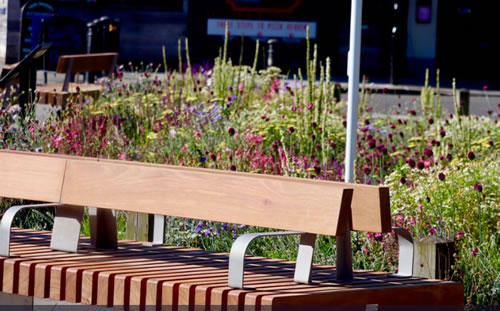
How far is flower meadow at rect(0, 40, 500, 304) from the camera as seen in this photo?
5.78 meters

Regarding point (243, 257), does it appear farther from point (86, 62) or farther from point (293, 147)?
point (86, 62)

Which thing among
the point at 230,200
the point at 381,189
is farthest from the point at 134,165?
the point at 381,189

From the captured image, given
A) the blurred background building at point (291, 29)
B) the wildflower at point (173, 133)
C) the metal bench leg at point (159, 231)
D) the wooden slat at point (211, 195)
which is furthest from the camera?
the blurred background building at point (291, 29)

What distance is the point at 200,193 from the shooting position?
4.22 metres

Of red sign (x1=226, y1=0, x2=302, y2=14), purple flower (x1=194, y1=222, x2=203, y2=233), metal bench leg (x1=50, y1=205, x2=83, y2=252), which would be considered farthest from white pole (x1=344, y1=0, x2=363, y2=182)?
red sign (x1=226, y1=0, x2=302, y2=14)

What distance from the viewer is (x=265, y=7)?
23.4 metres

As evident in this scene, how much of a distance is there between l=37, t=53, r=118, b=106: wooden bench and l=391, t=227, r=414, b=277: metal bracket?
6213mm

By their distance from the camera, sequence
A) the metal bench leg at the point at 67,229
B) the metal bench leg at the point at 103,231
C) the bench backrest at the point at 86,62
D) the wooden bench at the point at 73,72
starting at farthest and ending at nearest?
1. the bench backrest at the point at 86,62
2. the wooden bench at the point at 73,72
3. the metal bench leg at the point at 103,231
4. the metal bench leg at the point at 67,229

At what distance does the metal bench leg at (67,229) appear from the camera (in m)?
4.58

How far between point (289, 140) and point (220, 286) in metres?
4.72

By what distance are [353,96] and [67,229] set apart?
2310 millimetres

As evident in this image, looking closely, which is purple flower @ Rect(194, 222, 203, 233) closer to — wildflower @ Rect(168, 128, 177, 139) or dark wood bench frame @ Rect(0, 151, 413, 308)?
dark wood bench frame @ Rect(0, 151, 413, 308)

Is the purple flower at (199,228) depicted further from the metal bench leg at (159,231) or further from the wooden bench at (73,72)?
the wooden bench at (73,72)

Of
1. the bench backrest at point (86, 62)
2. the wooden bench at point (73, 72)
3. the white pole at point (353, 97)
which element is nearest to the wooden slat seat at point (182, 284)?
the white pole at point (353, 97)
